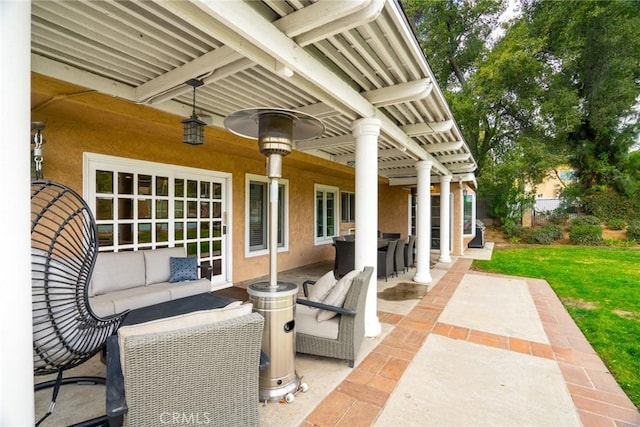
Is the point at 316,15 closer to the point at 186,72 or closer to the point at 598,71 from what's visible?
the point at 186,72

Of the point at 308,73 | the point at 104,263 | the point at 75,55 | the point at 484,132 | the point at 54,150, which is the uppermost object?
the point at 484,132

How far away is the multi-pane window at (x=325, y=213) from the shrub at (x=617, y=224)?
41.3ft

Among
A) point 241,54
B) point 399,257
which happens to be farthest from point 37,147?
point 399,257

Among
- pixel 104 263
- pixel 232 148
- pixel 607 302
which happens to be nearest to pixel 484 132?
pixel 607 302

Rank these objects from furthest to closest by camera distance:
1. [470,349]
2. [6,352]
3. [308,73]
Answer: [470,349], [308,73], [6,352]

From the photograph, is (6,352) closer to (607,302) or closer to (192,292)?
(192,292)

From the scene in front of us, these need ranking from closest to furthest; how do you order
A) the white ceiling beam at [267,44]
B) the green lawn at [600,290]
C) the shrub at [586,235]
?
the white ceiling beam at [267,44] < the green lawn at [600,290] < the shrub at [586,235]

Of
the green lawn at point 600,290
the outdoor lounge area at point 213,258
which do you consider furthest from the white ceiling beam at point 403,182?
the outdoor lounge area at point 213,258

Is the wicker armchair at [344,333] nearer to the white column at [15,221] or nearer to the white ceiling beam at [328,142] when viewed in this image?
the white column at [15,221]

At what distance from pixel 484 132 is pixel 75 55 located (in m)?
15.6

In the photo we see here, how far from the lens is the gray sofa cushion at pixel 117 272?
11.5 feet

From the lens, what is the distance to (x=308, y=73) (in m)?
2.44

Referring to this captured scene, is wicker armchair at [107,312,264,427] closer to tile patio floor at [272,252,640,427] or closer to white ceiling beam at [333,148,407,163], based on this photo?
tile patio floor at [272,252,640,427]

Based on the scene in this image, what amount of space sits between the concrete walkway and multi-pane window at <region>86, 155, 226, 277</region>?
329cm
